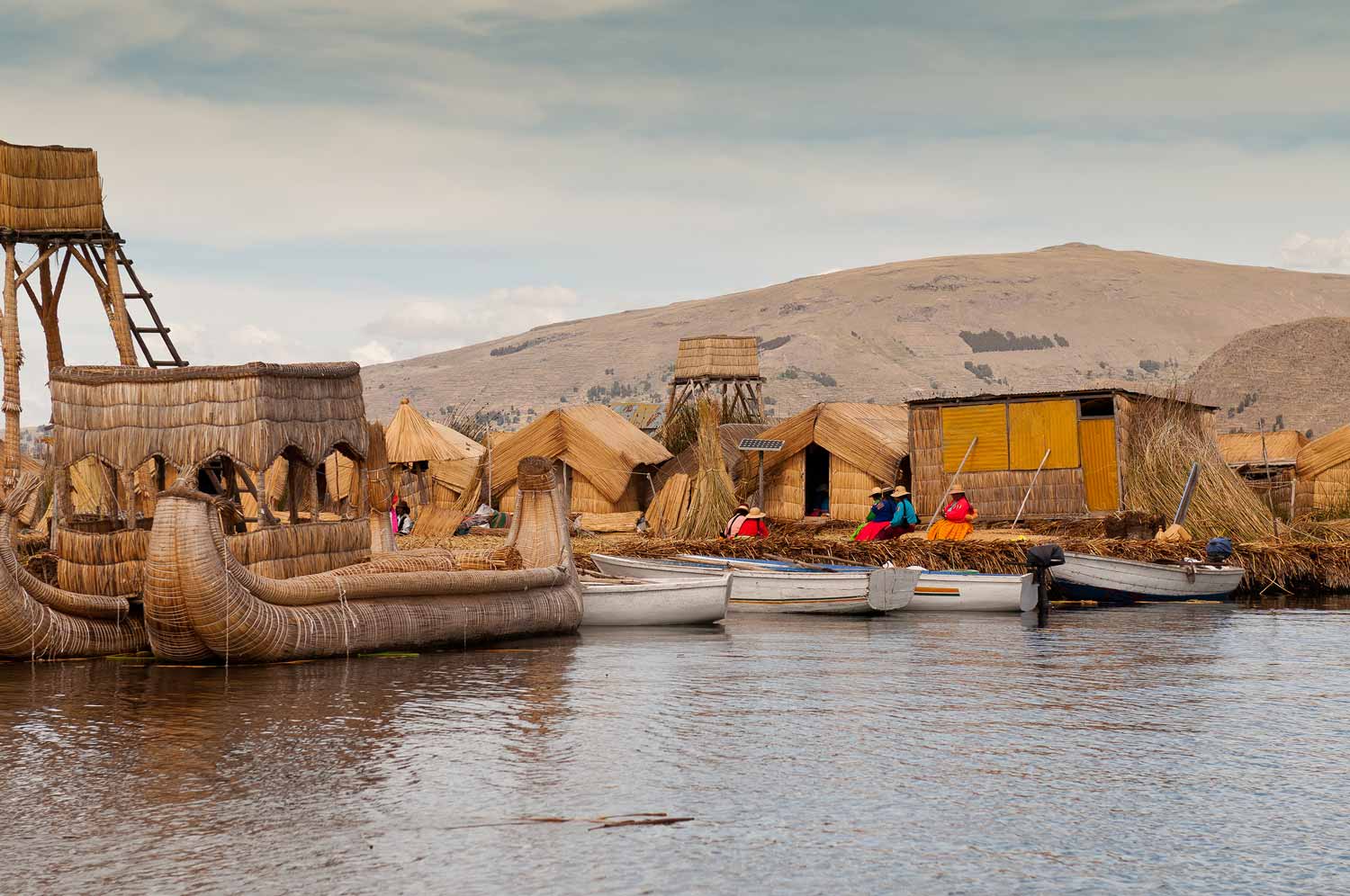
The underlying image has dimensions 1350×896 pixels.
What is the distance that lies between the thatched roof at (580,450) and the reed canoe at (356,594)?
1615 cm

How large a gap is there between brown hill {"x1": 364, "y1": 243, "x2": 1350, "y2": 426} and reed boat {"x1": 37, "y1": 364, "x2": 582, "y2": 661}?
263ft

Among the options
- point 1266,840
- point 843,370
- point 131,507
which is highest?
point 843,370

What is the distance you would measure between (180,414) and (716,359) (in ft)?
123

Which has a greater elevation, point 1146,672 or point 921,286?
point 921,286

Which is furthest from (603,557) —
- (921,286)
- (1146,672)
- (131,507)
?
(921,286)

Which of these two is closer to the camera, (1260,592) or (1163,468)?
(1260,592)

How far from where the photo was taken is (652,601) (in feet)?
59.7

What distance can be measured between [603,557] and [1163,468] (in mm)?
11949

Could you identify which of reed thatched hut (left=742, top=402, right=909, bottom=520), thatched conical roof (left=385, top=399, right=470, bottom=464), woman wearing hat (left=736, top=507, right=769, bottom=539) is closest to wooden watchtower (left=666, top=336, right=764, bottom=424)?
thatched conical roof (left=385, top=399, right=470, bottom=464)

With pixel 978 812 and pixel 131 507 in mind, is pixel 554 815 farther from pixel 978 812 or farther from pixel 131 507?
pixel 131 507

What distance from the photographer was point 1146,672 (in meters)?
13.8

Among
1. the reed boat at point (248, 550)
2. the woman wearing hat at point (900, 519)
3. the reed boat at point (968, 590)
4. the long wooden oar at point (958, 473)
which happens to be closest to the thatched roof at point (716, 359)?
the long wooden oar at point (958, 473)

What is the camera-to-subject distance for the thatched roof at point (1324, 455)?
33.5 metres

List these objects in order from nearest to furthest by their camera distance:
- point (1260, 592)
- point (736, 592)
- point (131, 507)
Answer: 1. point (131, 507)
2. point (736, 592)
3. point (1260, 592)
